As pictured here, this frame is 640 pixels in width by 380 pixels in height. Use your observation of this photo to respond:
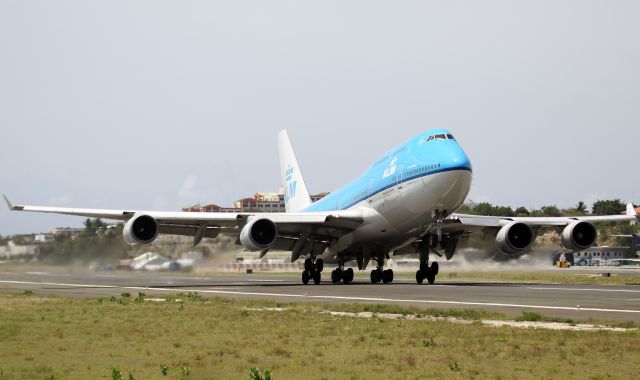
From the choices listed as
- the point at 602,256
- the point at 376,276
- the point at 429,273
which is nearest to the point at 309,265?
the point at 376,276

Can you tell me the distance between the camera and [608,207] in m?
135

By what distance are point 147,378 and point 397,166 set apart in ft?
90.5

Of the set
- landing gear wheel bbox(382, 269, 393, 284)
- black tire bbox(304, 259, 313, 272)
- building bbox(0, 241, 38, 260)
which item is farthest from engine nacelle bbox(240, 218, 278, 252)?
building bbox(0, 241, 38, 260)

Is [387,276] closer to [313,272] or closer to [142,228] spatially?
[313,272]

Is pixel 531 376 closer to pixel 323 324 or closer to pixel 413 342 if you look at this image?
pixel 413 342

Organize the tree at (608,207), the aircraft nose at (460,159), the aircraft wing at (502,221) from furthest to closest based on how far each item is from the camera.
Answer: the tree at (608,207), the aircraft wing at (502,221), the aircraft nose at (460,159)

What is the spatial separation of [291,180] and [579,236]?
2160 cm

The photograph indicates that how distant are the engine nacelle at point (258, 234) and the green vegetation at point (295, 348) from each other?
16.1m

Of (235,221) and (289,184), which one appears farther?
(289,184)

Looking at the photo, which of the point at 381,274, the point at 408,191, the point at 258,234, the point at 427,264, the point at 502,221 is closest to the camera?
the point at 408,191

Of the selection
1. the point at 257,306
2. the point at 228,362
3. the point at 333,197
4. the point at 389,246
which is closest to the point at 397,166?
the point at 389,246

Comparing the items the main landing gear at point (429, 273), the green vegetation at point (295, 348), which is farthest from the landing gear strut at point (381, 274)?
the green vegetation at point (295, 348)

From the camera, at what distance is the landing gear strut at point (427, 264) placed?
134 ft

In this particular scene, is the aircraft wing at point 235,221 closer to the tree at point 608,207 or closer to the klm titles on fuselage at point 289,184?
the klm titles on fuselage at point 289,184
